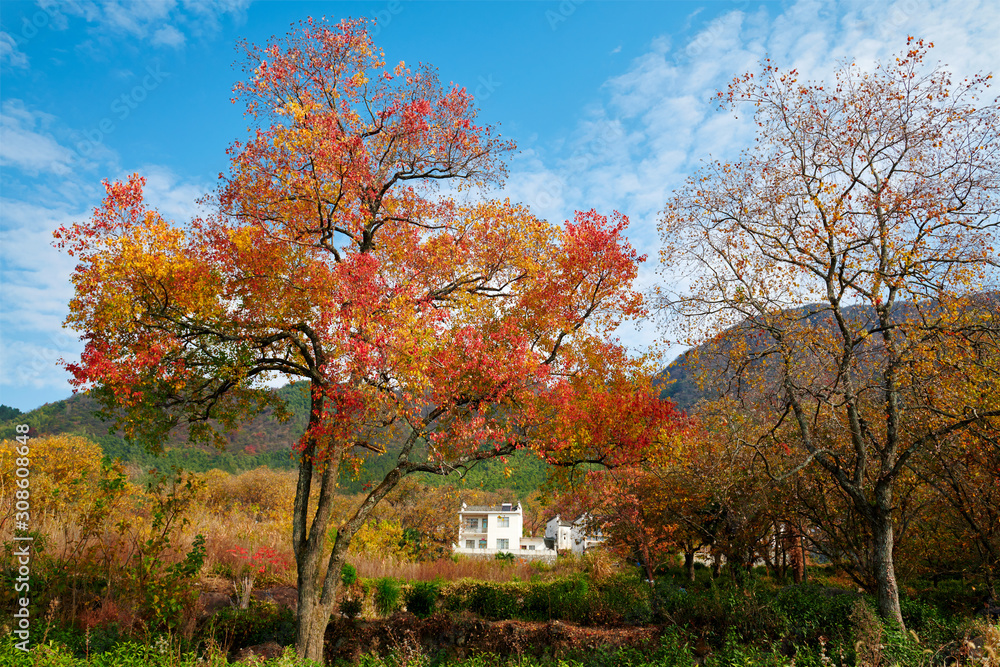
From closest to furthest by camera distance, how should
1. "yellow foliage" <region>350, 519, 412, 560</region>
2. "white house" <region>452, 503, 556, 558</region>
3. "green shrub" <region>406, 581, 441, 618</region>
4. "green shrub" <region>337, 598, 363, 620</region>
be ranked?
"green shrub" <region>337, 598, 363, 620</region>
"green shrub" <region>406, 581, 441, 618</region>
"yellow foliage" <region>350, 519, 412, 560</region>
"white house" <region>452, 503, 556, 558</region>

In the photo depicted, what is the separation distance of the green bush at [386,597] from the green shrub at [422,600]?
378 millimetres

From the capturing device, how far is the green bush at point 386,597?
12484 mm

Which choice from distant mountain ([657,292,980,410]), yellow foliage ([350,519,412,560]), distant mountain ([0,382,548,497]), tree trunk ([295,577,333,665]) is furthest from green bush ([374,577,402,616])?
distant mountain ([0,382,548,497])

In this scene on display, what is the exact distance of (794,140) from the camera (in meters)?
10.7

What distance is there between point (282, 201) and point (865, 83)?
35.2ft

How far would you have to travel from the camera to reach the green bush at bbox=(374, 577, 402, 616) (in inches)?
492

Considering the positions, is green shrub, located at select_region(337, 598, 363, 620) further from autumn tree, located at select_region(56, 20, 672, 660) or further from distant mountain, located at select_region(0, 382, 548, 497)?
distant mountain, located at select_region(0, 382, 548, 497)

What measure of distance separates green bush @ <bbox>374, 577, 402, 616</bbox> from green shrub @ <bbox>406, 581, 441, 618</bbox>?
1.24 ft

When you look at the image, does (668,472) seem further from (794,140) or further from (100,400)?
(100,400)

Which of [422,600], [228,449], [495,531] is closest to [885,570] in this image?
[422,600]

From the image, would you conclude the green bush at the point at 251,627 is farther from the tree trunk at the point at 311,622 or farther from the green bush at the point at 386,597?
the green bush at the point at 386,597

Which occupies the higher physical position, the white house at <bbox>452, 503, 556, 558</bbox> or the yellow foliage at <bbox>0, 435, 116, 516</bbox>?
the yellow foliage at <bbox>0, 435, 116, 516</bbox>

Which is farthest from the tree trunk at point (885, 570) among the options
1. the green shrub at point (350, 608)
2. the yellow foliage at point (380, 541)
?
the yellow foliage at point (380, 541)

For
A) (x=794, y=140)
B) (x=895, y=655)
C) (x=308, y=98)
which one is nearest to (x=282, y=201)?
(x=308, y=98)
